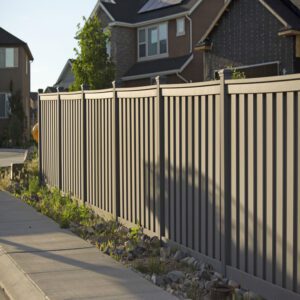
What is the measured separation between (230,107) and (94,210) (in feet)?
16.1

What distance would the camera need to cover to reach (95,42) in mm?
24938

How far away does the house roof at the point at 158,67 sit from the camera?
3174cm

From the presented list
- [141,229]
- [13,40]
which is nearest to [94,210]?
[141,229]

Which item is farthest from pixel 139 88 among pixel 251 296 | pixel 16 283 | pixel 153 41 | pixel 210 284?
pixel 153 41

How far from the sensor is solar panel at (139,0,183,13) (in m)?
34.6

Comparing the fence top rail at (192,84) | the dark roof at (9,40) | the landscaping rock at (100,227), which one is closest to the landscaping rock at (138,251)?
the landscaping rock at (100,227)

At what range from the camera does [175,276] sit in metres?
7.08

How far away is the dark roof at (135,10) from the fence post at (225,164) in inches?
1058

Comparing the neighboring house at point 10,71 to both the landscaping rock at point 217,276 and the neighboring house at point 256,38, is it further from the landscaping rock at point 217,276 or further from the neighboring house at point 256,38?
the landscaping rock at point 217,276

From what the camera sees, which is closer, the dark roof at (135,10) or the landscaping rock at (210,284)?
the landscaping rock at (210,284)

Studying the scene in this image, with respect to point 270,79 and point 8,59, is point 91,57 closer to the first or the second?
point 8,59

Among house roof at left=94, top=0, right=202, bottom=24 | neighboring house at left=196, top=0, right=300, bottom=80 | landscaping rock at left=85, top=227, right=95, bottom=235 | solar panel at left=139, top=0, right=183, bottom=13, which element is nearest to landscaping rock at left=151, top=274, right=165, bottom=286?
landscaping rock at left=85, top=227, right=95, bottom=235

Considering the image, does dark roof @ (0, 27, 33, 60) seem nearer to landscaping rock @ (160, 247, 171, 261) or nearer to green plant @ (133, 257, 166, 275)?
landscaping rock @ (160, 247, 171, 261)

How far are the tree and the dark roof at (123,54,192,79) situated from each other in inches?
283
